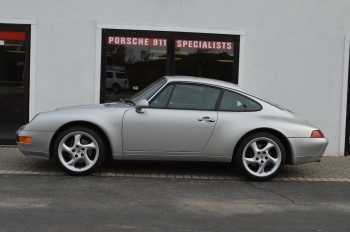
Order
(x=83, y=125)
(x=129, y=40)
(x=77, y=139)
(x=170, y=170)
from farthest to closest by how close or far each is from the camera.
Result: (x=129, y=40)
(x=170, y=170)
(x=83, y=125)
(x=77, y=139)

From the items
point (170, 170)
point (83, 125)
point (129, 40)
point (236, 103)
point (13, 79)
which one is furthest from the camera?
point (129, 40)

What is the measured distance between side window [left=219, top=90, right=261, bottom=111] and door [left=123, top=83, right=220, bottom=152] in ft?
0.77

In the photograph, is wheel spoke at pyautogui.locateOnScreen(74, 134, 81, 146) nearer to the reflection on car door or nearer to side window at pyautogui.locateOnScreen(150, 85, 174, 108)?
the reflection on car door

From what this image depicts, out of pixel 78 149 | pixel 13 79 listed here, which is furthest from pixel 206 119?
pixel 13 79

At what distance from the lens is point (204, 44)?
1103 cm

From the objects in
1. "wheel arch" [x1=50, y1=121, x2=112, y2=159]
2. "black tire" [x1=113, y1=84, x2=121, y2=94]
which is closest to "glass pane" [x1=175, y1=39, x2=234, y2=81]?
"black tire" [x1=113, y1=84, x2=121, y2=94]

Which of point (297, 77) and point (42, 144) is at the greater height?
point (297, 77)

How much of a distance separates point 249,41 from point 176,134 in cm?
375

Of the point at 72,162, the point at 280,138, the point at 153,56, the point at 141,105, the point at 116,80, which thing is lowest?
the point at 72,162

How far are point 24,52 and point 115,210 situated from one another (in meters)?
5.47

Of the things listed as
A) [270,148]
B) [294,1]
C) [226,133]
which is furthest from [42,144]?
[294,1]

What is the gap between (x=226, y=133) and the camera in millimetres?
8094

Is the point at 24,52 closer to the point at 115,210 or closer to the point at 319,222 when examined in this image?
the point at 115,210

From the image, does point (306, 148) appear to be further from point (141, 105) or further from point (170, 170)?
point (141, 105)
